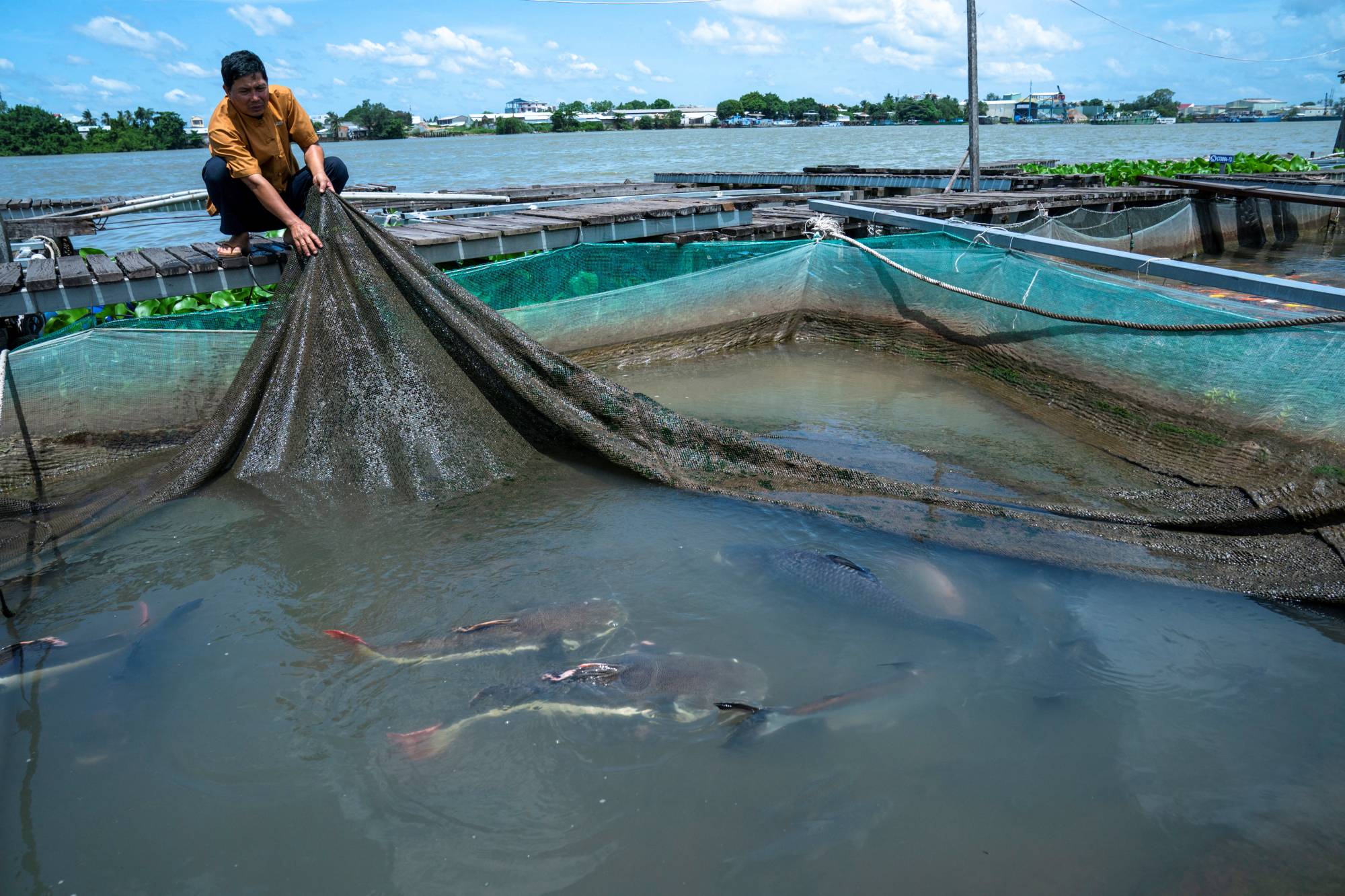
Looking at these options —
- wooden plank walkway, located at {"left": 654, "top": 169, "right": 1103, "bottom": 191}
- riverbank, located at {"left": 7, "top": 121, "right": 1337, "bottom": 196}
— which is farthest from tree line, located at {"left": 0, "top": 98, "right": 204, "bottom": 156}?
wooden plank walkway, located at {"left": 654, "top": 169, "right": 1103, "bottom": 191}

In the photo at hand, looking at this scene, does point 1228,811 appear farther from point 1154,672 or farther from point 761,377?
point 761,377

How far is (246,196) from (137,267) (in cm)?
100

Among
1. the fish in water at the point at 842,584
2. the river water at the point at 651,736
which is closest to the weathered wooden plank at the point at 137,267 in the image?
the river water at the point at 651,736

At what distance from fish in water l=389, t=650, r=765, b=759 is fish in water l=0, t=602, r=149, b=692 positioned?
148cm

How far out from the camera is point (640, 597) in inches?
152

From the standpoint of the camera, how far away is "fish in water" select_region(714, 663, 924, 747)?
2.99 metres

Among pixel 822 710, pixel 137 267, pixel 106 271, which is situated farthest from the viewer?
pixel 137 267

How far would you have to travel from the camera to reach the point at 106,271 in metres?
5.57

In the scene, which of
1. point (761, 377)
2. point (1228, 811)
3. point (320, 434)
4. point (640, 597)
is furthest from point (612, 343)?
point (1228, 811)

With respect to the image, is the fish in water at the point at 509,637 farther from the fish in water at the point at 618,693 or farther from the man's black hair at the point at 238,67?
the man's black hair at the point at 238,67

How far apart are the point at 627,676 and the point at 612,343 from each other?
4794mm

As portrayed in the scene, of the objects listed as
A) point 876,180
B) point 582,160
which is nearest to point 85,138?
point 582,160

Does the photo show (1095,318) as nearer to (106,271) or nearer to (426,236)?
(426,236)

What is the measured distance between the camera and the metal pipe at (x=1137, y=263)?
520 cm
